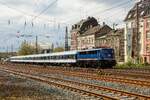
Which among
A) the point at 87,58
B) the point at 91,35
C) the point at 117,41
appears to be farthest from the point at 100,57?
the point at 91,35

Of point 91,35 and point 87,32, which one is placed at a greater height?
point 87,32

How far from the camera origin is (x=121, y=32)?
114000 millimetres

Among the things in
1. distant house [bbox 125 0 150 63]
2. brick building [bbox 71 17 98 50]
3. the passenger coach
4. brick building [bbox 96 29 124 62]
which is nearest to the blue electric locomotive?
the passenger coach

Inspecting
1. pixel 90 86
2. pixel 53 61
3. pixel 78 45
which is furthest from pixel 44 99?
pixel 78 45

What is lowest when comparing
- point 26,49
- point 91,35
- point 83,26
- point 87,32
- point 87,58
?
point 87,58

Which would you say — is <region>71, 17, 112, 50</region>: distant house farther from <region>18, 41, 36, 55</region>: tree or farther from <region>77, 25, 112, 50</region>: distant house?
<region>18, 41, 36, 55</region>: tree

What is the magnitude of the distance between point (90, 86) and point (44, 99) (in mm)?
7020

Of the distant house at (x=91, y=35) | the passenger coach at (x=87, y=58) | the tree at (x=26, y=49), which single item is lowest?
the passenger coach at (x=87, y=58)

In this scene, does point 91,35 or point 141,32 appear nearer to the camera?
point 141,32

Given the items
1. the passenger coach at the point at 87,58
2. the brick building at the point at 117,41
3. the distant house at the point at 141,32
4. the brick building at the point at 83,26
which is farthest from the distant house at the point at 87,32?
the passenger coach at the point at 87,58

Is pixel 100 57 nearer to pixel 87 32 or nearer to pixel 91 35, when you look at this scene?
pixel 91 35

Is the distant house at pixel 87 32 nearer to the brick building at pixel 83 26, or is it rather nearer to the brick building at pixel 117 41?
the brick building at pixel 83 26

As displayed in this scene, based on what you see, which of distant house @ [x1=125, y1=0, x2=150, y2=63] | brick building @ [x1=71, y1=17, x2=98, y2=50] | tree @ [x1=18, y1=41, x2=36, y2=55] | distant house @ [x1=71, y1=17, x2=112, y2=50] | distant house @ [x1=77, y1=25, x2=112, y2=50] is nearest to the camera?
distant house @ [x1=125, y1=0, x2=150, y2=63]

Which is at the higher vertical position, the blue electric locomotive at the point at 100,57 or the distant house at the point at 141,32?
the distant house at the point at 141,32
